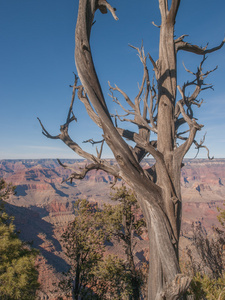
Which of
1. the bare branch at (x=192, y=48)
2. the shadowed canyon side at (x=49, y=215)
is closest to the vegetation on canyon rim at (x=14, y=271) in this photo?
the shadowed canyon side at (x=49, y=215)

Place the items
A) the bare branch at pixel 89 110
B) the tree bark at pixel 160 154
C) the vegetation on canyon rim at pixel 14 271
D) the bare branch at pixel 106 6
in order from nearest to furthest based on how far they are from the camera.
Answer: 1. the bare branch at pixel 106 6
2. the tree bark at pixel 160 154
3. the bare branch at pixel 89 110
4. the vegetation on canyon rim at pixel 14 271

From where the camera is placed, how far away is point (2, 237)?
6.67 metres

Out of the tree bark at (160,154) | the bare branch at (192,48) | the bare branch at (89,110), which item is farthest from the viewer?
the bare branch at (192,48)

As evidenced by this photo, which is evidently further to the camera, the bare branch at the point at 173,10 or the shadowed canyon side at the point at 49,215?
the shadowed canyon side at the point at 49,215

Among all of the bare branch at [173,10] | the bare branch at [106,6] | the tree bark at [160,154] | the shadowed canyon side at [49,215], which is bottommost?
the shadowed canyon side at [49,215]

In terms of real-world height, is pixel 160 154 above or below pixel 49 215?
above

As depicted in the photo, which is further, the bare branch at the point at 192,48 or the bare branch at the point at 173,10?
the bare branch at the point at 192,48

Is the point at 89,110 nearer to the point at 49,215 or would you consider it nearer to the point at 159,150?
the point at 159,150

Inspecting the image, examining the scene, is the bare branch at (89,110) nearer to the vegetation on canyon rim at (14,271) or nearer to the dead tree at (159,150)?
the dead tree at (159,150)

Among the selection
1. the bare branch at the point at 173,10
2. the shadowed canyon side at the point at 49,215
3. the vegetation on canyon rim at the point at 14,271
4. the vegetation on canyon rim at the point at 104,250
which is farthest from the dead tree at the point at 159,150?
the vegetation on canyon rim at the point at 104,250

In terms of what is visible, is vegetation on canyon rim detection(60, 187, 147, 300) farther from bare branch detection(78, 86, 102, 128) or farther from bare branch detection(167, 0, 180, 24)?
bare branch detection(167, 0, 180, 24)

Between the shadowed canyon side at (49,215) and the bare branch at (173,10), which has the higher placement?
the bare branch at (173,10)


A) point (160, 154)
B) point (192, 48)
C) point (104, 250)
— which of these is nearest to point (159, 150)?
point (160, 154)

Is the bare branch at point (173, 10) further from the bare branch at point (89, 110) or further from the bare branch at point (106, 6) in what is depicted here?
the bare branch at point (89, 110)
